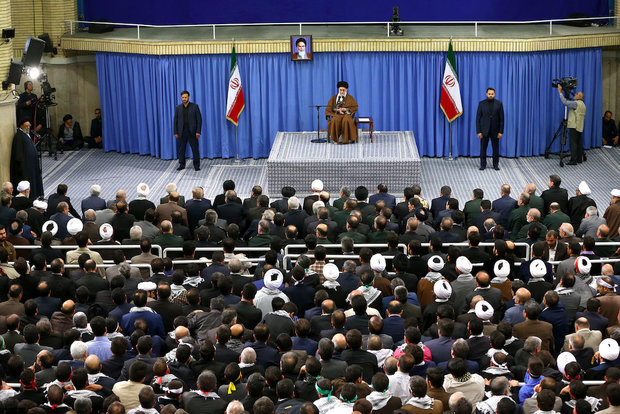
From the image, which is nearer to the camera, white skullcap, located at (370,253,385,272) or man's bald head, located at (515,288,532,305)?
man's bald head, located at (515,288,532,305)

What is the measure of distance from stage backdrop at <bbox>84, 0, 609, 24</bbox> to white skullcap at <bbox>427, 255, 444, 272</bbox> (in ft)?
39.1

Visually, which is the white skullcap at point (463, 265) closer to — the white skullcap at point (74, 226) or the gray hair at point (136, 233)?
the gray hair at point (136, 233)

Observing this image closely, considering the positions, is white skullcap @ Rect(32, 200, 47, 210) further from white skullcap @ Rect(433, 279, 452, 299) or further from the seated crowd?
white skullcap @ Rect(433, 279, 452, 299)

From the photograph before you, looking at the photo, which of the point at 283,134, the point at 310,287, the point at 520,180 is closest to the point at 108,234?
the point at 310,287

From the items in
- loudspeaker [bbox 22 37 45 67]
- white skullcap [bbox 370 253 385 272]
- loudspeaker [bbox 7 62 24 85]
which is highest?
loudspeaker [bbox 22 37 45 67]

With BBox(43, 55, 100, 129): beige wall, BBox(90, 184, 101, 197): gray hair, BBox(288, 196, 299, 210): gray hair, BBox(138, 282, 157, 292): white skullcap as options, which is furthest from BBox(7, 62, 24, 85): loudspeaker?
BBox(138, 282, 157, 292): white skullcap

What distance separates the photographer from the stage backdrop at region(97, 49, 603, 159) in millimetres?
20594

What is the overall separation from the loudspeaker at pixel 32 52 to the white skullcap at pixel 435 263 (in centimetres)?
977

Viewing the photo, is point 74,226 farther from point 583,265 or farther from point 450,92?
point 450,92

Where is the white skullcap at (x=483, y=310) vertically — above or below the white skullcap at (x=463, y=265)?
below

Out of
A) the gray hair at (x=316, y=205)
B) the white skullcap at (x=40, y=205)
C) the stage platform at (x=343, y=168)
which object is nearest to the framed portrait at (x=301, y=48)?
the stage platform at (x=343, y=168)

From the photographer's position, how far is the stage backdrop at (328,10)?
22.2m

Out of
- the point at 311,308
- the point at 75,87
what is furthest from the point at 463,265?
the point at 75,87

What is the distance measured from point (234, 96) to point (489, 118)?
5.15 metres
